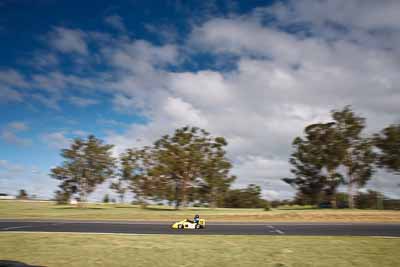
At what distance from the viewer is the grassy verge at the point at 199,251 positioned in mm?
10055

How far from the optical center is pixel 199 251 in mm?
11750

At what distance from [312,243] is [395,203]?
51.6 metres

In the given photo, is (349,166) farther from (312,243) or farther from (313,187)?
(312,243)

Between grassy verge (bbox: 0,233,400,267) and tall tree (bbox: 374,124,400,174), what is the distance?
4482 centimetres

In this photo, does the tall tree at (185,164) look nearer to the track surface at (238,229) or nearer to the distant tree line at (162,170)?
the distant tree line at (162,170)

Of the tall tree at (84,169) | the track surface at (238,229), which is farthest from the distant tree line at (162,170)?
the track surface at (238,229)

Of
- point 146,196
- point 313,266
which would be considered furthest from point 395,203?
point 313,266

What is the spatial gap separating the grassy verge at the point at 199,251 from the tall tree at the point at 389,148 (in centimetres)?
4482

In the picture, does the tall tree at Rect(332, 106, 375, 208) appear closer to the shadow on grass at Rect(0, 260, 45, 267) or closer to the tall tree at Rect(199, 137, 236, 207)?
the tall tree at Rect(199, 137, 236, 207)

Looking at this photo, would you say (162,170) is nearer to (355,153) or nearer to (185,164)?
(185,164)

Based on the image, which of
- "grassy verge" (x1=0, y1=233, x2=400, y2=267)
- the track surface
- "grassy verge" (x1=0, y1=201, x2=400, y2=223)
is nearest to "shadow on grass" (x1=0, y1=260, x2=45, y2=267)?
"grassy verge" (x1=0, y1=233, x2=400, y2=267)

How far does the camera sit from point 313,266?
375 inches

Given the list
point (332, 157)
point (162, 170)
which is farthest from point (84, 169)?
point (332, 157)

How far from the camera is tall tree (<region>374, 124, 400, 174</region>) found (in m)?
52.8
